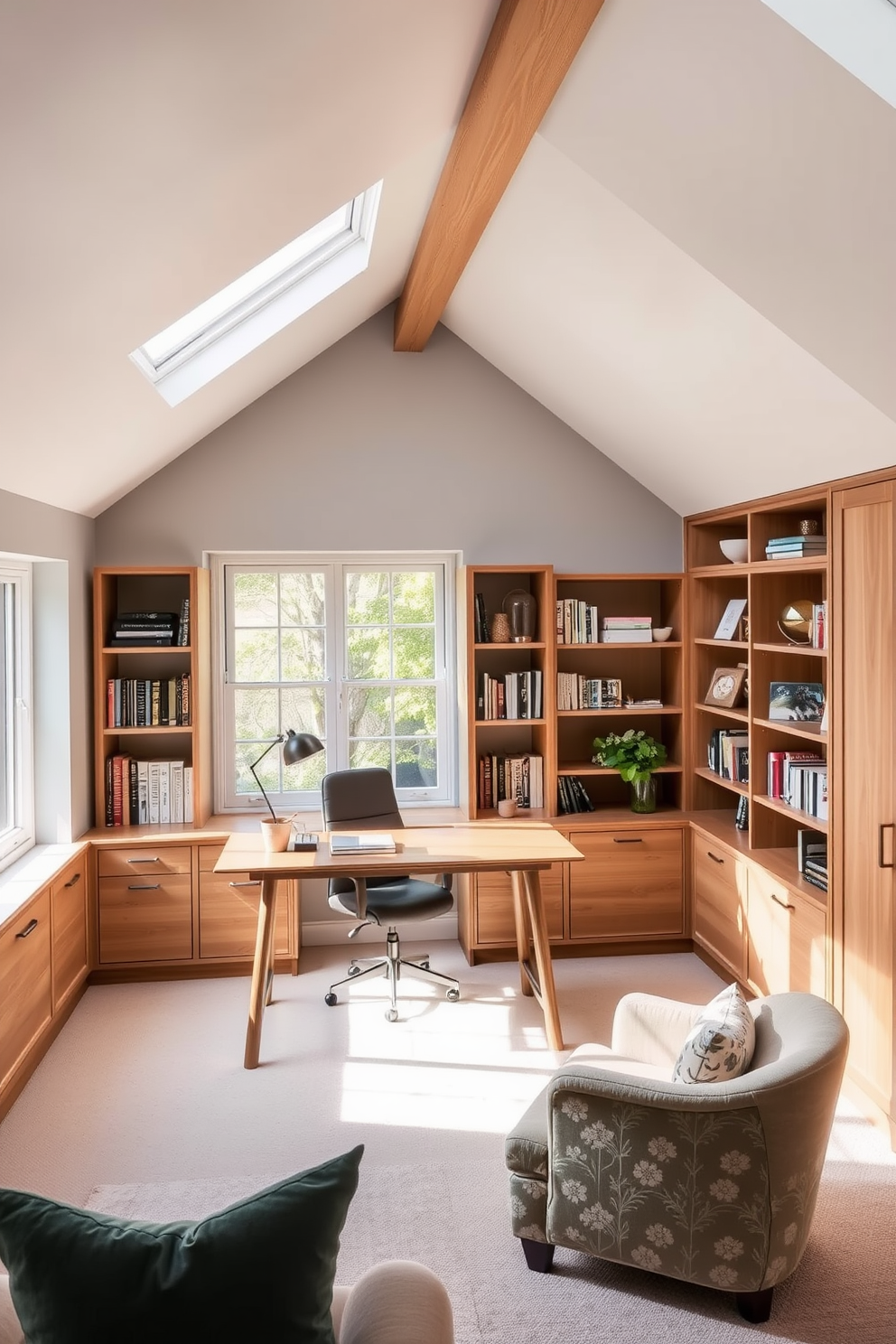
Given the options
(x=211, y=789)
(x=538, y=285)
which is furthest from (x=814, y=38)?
(x=211, y=789)

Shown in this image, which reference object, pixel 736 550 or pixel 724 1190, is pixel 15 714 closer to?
pixel 736 550

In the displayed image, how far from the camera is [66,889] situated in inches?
177

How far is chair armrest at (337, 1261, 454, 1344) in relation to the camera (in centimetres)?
165

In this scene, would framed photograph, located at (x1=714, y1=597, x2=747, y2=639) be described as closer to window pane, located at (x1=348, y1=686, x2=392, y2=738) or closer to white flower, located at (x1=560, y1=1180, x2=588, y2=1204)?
window pane, located at (x1=348, y1=686, x2=392, y2=738)

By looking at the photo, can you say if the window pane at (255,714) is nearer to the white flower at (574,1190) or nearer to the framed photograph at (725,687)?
the framed photograph at (725,687)

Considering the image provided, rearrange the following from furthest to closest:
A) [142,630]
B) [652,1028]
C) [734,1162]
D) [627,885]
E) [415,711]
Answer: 1. [415,711]
2. [627,885]
3. [142,630]
4. [652,1028]
5. [734,1162]

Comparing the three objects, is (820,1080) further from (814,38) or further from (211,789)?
(211,789)

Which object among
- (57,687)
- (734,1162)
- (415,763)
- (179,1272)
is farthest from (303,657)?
(179,1272)

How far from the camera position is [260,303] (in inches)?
164

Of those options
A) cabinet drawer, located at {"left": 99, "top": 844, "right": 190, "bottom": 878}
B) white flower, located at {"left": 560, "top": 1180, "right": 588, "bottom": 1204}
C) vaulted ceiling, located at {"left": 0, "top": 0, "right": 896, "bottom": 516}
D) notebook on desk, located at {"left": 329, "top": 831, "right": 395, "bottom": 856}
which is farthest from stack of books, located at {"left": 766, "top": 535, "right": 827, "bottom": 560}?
cabinet drawer, located at {"left": 99, "top": 844, "right": 190, "bottom": 878}

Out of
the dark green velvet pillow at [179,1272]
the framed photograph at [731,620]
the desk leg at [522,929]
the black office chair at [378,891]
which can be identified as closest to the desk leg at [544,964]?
the desk leg at [522,929]

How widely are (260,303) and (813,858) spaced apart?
318cm

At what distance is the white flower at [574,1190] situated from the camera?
8.74 ft

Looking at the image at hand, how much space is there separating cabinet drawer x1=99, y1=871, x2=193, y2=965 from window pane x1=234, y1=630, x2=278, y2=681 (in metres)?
1.20
